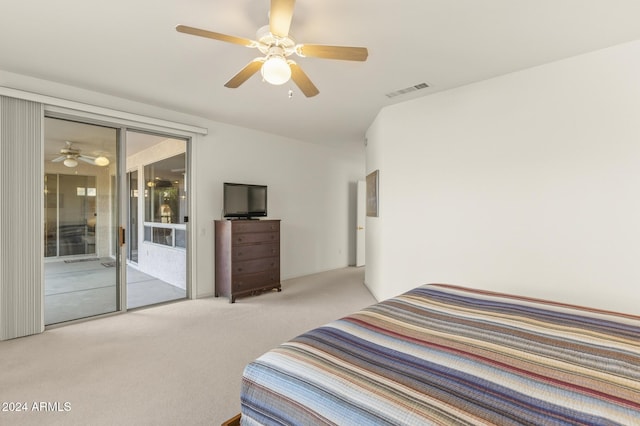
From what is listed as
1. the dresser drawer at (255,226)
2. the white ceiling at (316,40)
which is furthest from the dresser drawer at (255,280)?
the white ceiling at (316,40)

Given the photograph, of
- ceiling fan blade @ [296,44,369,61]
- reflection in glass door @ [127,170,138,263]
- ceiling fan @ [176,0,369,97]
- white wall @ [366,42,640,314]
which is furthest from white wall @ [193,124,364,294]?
ceiling fan blade @ [296,44,369,61]

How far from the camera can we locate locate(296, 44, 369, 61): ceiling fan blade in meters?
1.95

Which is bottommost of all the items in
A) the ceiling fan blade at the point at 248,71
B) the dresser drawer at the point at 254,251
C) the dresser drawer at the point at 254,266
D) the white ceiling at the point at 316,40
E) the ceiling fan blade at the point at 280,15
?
the dresser drawer at the point at 254,266

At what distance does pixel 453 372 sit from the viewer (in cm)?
113

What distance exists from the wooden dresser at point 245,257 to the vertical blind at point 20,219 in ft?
6.51

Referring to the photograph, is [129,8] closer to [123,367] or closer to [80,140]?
[80,140]

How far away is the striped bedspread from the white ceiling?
6.52 feet

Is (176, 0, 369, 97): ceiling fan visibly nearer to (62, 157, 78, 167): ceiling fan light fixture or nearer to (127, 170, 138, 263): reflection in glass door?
(62, 157, 78, 167): ceiling fan light fixture

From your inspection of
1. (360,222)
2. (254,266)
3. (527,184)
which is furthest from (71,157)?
(360,222)

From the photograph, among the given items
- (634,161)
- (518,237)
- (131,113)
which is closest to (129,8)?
(131,113)

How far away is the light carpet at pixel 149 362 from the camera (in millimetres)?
1997

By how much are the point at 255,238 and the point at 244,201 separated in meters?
0.63

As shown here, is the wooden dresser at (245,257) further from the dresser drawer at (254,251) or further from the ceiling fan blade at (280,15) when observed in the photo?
the ceiling fan blade at (280,15)

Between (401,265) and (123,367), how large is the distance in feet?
9.94
